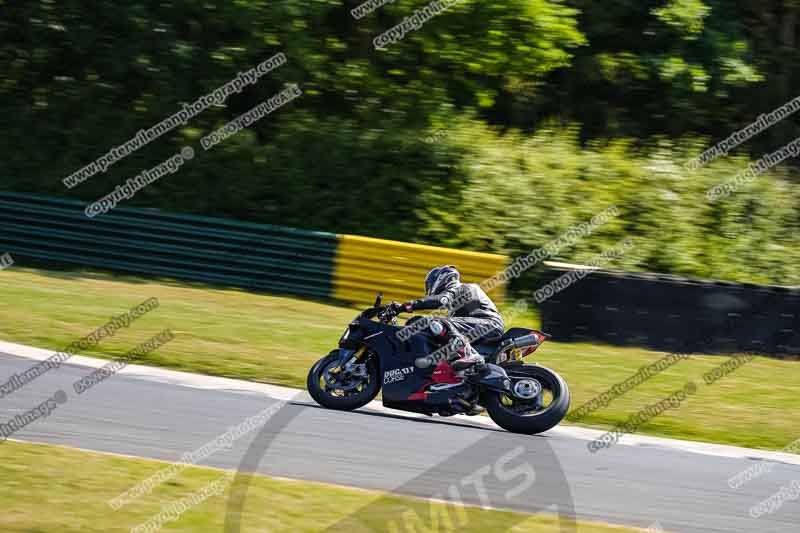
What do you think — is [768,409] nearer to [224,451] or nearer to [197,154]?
[224,451]

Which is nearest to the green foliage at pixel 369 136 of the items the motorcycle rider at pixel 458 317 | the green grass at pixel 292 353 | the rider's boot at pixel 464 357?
the green grass at pixel 292 353

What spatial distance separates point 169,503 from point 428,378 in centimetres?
391

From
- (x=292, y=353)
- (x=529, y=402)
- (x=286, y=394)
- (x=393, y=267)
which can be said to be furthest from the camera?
(x=393, y=267)

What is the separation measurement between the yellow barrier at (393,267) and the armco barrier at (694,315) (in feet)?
7.35

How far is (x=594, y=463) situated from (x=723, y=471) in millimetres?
1152

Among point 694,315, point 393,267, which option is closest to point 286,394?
point 393,267

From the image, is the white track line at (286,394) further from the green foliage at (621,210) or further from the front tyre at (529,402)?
the green foliage at (621,210)

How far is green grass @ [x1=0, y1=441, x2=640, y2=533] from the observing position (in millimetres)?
6359

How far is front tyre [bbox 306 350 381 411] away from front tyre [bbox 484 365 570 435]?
109 cm

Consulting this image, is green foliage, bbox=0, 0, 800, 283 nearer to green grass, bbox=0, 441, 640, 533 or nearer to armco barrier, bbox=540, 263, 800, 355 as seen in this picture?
armco barrier, bbox=540, 263, 800, 355

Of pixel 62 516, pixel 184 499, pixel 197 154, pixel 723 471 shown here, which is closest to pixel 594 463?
pixel 723 471

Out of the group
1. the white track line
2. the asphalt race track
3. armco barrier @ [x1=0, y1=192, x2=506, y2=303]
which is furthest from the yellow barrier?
the asphalt race track

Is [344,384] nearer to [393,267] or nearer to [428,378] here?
[428,378]

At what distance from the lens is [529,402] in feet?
33.1
